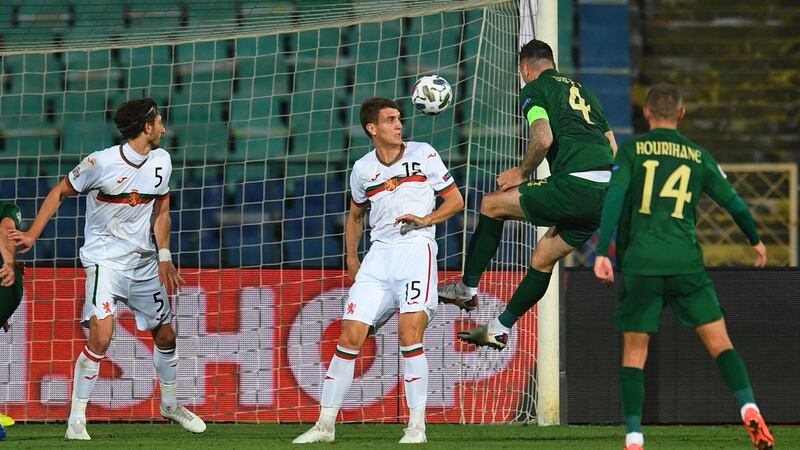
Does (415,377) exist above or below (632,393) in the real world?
above

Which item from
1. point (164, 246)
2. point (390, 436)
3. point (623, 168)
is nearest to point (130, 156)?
point (164, 246)

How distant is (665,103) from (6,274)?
374 cm

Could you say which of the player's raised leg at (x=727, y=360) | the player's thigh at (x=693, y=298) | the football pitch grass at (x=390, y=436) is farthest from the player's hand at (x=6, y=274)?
the player's raised leg at (x=727, y=360)

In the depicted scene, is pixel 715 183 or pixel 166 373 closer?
pixel 715 183

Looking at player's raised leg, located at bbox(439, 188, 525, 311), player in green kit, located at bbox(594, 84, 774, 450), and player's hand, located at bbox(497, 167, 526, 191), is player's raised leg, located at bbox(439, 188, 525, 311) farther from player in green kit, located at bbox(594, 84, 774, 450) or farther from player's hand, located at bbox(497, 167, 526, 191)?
player in green kit, located at bbox(594, 84, 774, 450)

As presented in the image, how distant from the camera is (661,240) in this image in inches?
231

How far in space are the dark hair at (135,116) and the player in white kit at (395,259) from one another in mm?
1323

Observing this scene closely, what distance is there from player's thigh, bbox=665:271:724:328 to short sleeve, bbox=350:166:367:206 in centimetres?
208

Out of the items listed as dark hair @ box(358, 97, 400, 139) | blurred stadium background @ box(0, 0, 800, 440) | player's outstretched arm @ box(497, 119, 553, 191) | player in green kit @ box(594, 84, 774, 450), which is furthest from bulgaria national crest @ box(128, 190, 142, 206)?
player in green kit @ box(594, 84, 774, 450)

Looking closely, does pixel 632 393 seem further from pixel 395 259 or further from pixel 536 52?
pixel 536 52

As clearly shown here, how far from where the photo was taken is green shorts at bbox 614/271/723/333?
5879 mm

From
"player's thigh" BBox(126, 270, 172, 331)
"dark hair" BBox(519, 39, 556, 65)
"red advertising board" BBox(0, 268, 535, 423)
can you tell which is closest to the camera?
"dark hair" BBox(519, 39, 556, 65)

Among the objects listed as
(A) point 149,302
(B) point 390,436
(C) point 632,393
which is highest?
(A) point 149,302

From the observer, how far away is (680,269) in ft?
19.2
